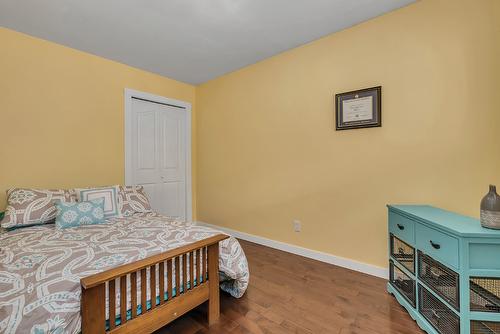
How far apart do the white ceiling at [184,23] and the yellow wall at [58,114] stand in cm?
19

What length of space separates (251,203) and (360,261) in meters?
1.47

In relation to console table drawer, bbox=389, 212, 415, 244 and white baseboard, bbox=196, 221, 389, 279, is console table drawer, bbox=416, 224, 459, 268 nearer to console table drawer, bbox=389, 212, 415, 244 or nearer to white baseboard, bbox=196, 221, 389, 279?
console table drawer, bbox=389, 212, 415, 244

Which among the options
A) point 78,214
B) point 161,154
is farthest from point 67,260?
point 161,154

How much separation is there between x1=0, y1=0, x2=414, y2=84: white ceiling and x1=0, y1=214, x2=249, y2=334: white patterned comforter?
189 cm

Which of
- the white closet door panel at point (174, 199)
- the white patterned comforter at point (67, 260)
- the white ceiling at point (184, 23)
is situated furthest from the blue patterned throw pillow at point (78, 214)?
the white ceiling at point (184, 23)

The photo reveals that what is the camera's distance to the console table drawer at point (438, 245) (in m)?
1.21

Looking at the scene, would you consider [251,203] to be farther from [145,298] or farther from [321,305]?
[145,298]

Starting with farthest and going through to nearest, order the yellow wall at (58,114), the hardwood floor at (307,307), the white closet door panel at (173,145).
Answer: the white closet door panel at (173,145), the yellow wall at (58,114), the hardwood floor at (307,307)

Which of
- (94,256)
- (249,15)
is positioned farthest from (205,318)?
(249,15)

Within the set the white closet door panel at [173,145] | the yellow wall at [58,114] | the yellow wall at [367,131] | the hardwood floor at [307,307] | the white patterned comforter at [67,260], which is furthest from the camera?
the white closet door panel at [173,145]

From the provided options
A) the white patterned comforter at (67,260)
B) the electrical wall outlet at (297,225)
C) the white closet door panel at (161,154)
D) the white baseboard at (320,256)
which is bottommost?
the white baseboard at (320,256)

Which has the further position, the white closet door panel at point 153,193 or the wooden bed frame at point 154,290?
the white closet door panel at point 153,193

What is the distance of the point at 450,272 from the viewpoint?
1246 mm

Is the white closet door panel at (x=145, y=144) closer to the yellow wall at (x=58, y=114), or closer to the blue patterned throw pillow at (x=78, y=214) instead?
the yellow wall at (x=58, y=114)
